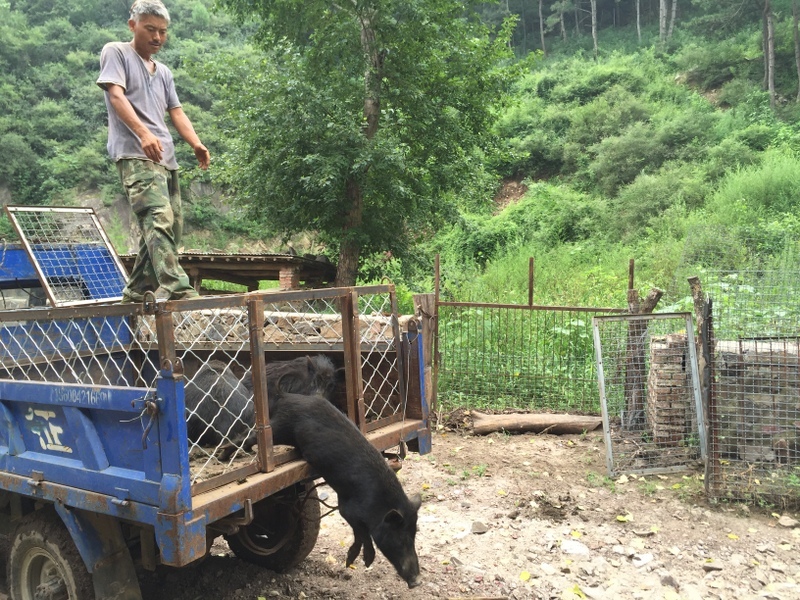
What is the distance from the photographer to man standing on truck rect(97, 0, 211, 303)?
3602mm

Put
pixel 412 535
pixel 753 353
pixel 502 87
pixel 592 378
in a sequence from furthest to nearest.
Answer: pixel 502 87
pixel 592 378
pixel 753 353
pixel 412 535

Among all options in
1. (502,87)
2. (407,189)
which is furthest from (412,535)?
(502,87)

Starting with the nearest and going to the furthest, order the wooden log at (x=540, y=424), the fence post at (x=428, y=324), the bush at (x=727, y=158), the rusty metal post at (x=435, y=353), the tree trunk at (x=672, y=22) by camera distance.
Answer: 1. the fence post at (x=428, y=324)
2. the wooden log at (x=540, y=424)
3. the rusty metal post at (x=435, y=353)
4. the bush at (x=727, y=158)
5. the tree trunk at (x=672, y=22)

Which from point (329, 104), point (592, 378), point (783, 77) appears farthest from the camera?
point (783, 77)

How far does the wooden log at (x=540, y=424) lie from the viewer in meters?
6.99

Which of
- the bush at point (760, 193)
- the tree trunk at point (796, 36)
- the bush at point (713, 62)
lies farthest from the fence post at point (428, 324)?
the bush at point (713, 62)

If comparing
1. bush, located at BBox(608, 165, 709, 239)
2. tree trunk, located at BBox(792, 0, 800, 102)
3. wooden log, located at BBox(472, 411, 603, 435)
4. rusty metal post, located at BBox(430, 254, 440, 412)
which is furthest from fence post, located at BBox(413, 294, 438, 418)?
tree trunk, located at BBox(792, 0, 800, 102)

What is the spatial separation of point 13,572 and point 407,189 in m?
7.25

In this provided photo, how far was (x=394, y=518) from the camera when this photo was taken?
9.27ft

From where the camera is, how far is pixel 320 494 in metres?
4.97

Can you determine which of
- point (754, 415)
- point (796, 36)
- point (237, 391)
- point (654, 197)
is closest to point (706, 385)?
point (754, 415)

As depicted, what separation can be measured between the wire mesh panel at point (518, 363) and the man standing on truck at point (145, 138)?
172 inches

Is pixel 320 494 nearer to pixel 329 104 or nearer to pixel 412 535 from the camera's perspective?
pixel 412 535

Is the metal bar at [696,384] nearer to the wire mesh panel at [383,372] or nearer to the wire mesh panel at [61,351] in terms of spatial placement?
the wire mesh panel at [383,372]
